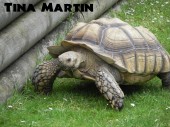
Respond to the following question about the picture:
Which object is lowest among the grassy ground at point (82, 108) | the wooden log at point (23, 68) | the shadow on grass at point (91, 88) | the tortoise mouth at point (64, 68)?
the shadow on grass at point (91, 88)

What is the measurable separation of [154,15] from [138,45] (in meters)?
3.81

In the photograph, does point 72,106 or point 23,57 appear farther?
point 23,57

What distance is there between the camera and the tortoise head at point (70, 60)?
504 cm

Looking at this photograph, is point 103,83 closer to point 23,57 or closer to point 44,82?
point 44,82

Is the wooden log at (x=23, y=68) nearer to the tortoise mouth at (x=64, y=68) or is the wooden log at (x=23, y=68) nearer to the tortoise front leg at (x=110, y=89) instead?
the tortoise mouth at (x=64, y=68)

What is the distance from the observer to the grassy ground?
464cm

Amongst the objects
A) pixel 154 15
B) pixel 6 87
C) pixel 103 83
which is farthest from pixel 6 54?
pixel 154 15

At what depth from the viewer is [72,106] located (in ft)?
16.7

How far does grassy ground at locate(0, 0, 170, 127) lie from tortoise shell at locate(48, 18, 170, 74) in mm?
340

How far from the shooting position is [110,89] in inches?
197

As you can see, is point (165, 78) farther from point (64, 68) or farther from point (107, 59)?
point (64, 68)

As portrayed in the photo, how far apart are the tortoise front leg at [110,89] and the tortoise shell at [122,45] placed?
179 mm

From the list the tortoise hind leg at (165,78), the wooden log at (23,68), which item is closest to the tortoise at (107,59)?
the tortoise hind leg at (165,78)

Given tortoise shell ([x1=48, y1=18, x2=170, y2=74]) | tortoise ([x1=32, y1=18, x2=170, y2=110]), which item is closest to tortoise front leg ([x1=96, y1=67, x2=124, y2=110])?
tortoise ([x1=32, y1=18, x2=170, y2=110])
